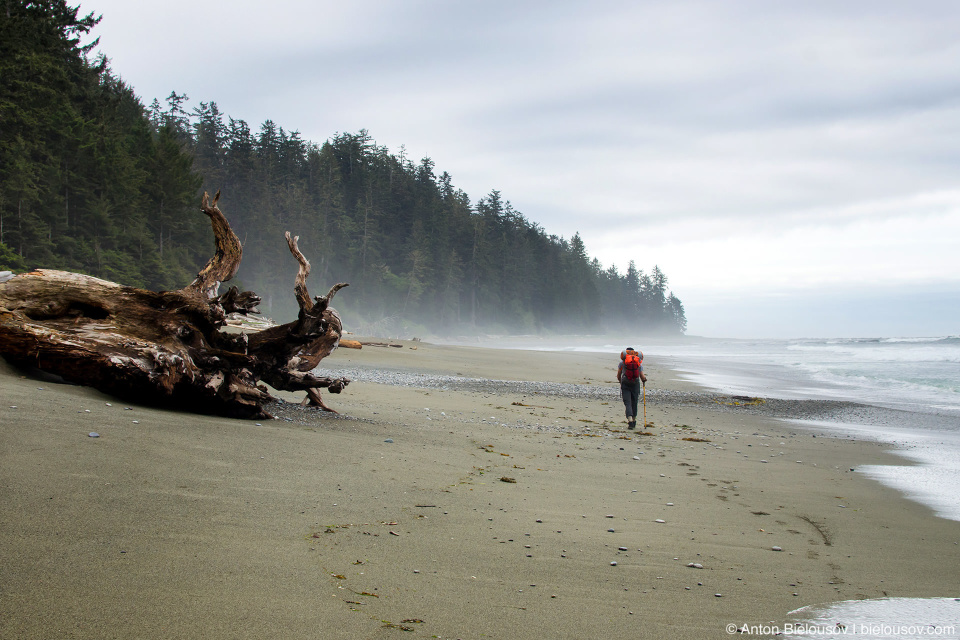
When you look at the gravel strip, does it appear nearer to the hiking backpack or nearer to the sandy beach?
the hiking backpack

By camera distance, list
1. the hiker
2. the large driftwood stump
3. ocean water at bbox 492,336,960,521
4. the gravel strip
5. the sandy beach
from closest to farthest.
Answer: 1. the sandy beach
2. the large driftwood stump
3. ocean water at bbox 492,336,960,521
4. the hiker
5. the gravel strip

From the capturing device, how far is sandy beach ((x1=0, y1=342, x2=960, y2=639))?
236cm

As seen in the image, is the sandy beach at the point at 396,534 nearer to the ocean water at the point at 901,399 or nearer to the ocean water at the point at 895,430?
the ocean water at the point at 895,430

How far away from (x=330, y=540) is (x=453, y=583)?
2.51ft

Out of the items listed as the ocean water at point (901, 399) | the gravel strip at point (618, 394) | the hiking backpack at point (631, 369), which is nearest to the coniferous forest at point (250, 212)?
the gravel strip at point (618, 394)

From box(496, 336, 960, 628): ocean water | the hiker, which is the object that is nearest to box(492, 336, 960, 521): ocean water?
box(496, 336, 960, 628): ocean water

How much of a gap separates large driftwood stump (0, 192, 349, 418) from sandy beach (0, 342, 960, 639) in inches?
11.0

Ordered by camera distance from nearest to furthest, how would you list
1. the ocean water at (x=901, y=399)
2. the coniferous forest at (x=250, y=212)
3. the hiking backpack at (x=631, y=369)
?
the ocean water at (x=901, y=399) < the hiking backpack at (x=631, y=369) < the coniferous forest at (x=250, y=212)

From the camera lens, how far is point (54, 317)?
6039 millimetres

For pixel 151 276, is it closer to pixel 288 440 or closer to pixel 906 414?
pixel 288 440

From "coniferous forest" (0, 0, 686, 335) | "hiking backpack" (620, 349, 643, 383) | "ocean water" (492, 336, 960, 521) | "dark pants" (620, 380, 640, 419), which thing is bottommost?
"ocean water" (492, 336, 960, 521)

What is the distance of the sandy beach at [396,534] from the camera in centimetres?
236

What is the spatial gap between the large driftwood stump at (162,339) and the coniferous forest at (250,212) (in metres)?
20.6

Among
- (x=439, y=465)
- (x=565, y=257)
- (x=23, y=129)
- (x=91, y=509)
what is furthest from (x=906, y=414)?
(x=565, y=257)
